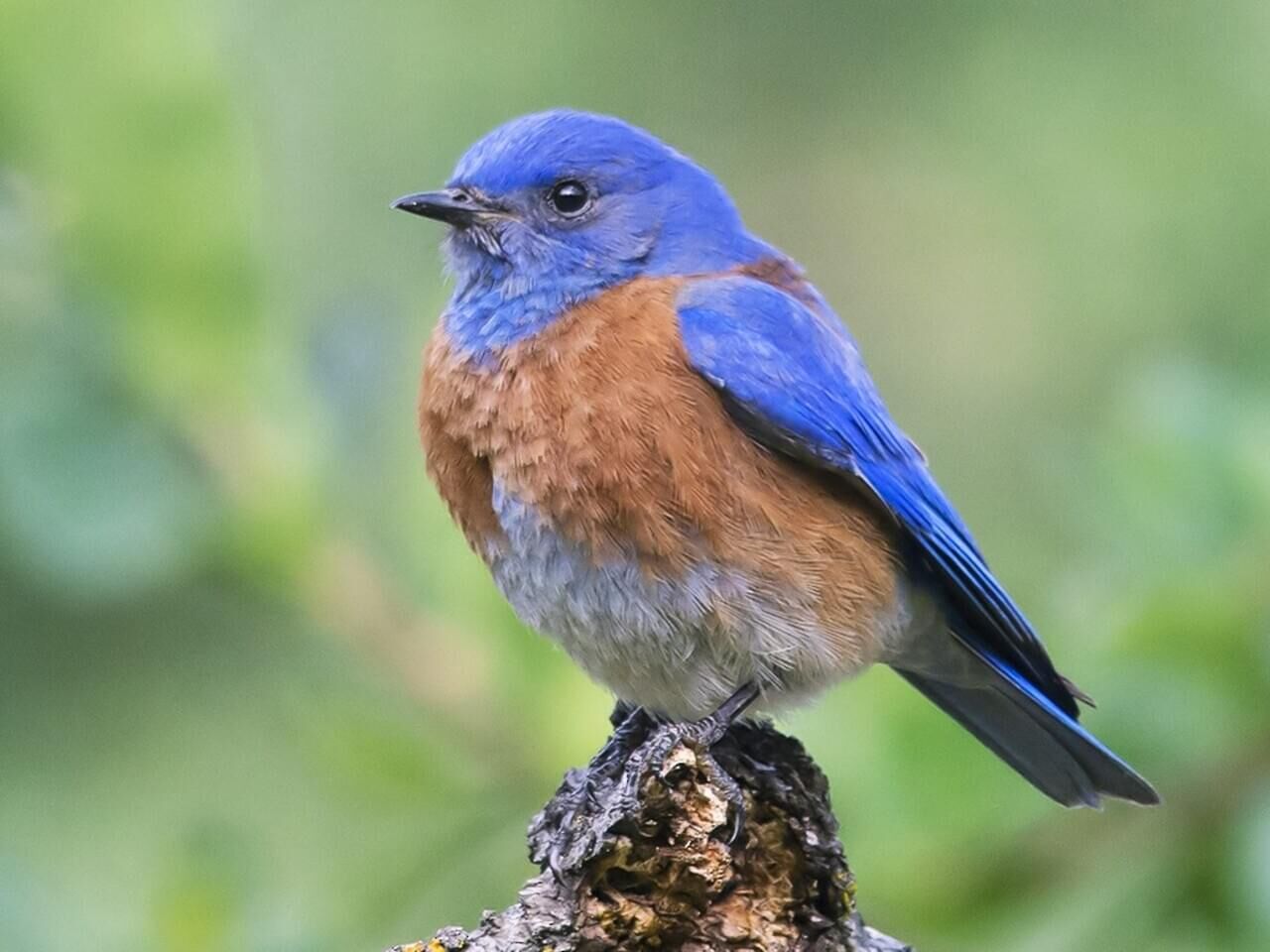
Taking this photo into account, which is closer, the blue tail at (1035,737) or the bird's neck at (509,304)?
the blue tail at (1035,737)

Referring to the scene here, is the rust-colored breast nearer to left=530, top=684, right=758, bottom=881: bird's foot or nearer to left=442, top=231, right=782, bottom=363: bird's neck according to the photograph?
left=442, top=231, right=782, bottom=363: bird's neck

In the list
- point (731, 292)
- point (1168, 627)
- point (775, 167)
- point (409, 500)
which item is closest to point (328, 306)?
point (409, 500)

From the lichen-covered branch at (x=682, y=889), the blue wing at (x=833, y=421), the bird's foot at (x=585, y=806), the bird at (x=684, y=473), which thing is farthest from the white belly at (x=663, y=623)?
the lichen-covered branch at (x=682, y=889)

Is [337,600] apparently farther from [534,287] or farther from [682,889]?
[682,889]

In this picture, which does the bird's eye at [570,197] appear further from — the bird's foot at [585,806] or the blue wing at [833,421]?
the bird's foot at [585,806]

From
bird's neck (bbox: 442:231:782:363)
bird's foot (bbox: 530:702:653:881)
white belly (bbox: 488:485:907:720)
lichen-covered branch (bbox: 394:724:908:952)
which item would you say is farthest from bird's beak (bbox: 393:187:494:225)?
lichen-covered branch (bbox: 394:724:908:952)
